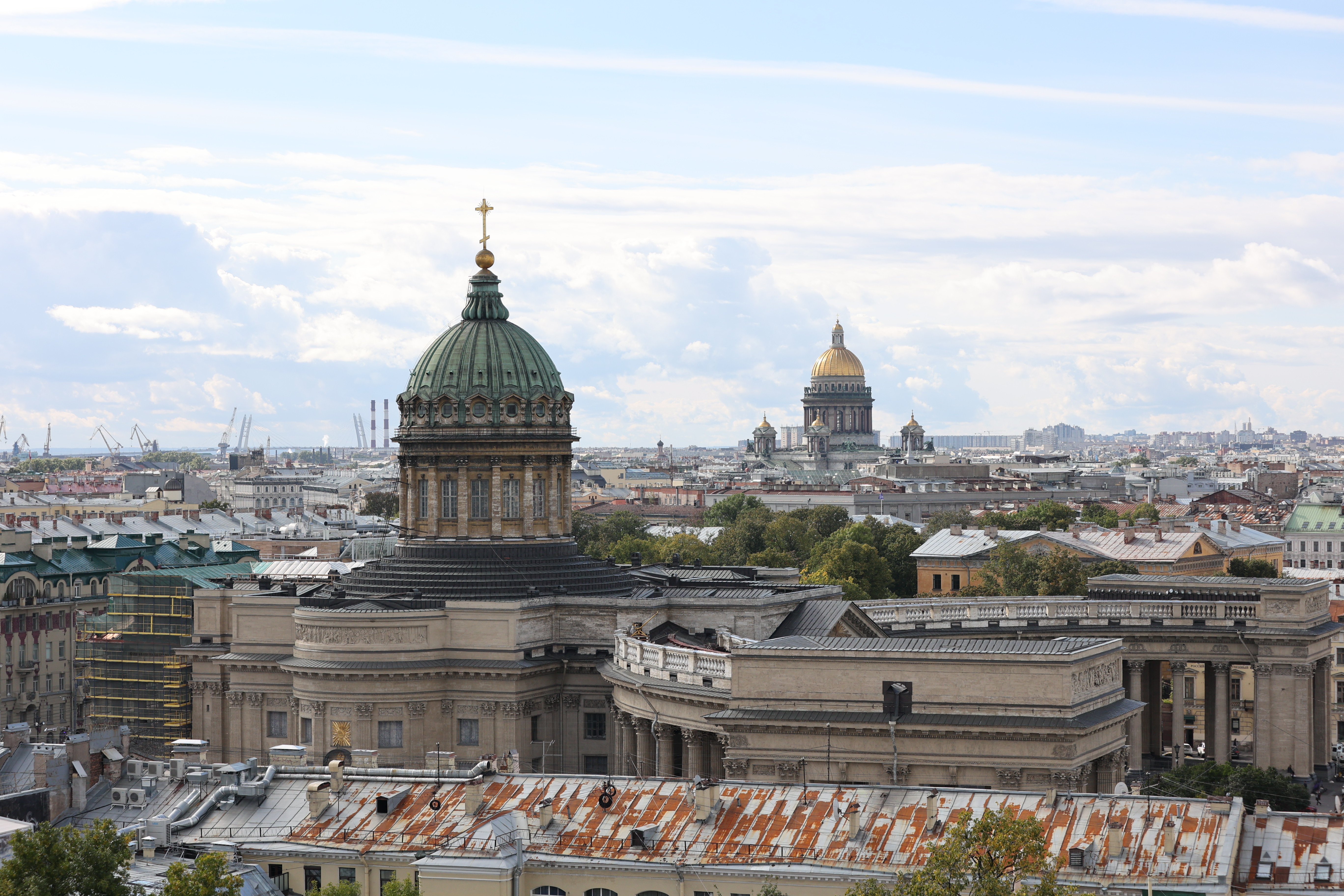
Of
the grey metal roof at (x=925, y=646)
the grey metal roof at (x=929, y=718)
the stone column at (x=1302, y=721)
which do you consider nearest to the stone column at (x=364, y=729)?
the grey metal roof at (x=925, y=646)

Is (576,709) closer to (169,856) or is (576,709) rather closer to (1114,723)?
(1114,723)

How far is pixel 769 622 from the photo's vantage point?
3553 inches

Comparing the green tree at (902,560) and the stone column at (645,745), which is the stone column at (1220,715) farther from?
the green tree at (902,560)

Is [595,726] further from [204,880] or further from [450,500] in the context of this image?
[204,880]

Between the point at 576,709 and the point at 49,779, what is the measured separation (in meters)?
28.3

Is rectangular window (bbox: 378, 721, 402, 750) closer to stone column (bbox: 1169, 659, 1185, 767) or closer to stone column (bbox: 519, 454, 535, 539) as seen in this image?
stone column (bbox: 519, 454, 535, 539)

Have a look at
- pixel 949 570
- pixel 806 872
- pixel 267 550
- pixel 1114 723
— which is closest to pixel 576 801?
pixel 806 872

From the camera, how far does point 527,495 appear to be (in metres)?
94.9

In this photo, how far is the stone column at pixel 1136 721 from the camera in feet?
300

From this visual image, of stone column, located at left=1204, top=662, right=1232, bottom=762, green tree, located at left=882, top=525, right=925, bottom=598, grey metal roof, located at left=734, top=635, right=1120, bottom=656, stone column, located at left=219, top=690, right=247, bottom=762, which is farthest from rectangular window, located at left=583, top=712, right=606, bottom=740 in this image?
green tree, located at left=882, top=525, right=925, bottom=598

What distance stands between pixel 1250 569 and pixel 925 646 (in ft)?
232

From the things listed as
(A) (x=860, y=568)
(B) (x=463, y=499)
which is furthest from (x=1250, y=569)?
(B) (x=463, y=499)

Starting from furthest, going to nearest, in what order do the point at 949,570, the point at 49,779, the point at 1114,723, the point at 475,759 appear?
1. the point at 949,570
2. the point at 475,759
3. the point at 1114,723
4. the point at 49,779

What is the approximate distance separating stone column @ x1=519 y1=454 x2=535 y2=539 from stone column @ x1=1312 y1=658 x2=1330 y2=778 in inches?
1422
